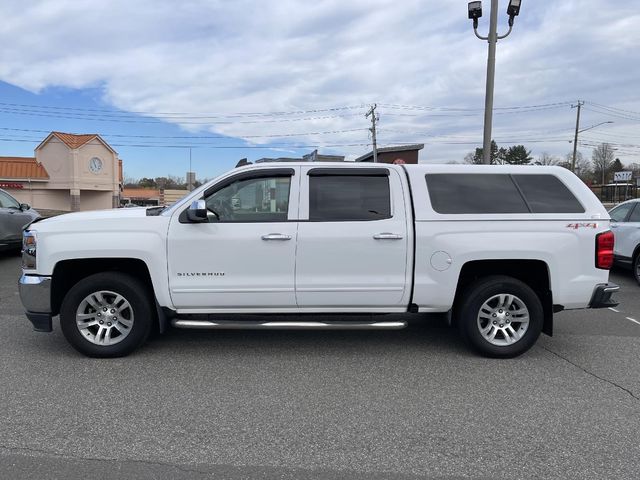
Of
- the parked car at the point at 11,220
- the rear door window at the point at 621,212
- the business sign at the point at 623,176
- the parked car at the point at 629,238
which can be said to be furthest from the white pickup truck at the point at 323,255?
the business sign at the point at 623,176

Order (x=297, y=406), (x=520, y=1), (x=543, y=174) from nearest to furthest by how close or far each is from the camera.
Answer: (x=297, y=406), (x=543, y=174), (x=520, y=1)

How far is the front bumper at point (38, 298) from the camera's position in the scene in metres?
4.70

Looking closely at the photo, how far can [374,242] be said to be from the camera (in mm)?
4730

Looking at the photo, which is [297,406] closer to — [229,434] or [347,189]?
[229,434]

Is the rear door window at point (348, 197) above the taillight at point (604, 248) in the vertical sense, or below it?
above

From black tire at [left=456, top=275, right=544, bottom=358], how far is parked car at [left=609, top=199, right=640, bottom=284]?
5242 millimetres

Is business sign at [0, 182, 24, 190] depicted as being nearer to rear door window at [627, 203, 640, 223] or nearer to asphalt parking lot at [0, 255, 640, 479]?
asphalt parking lot at [0, 255, 640, 479]

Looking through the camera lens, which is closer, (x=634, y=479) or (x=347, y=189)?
(x=634, y=479)

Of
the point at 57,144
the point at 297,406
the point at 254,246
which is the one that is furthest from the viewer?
the point at 57,144

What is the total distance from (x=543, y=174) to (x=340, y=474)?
11.9ft

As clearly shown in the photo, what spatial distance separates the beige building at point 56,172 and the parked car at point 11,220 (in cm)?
3609

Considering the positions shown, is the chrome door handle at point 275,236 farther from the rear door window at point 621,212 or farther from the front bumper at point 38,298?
the rear door window at point 621,212

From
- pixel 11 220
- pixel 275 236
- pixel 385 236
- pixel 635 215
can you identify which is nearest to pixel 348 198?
pixel 385 236

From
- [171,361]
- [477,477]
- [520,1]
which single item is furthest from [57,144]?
[477,477]
